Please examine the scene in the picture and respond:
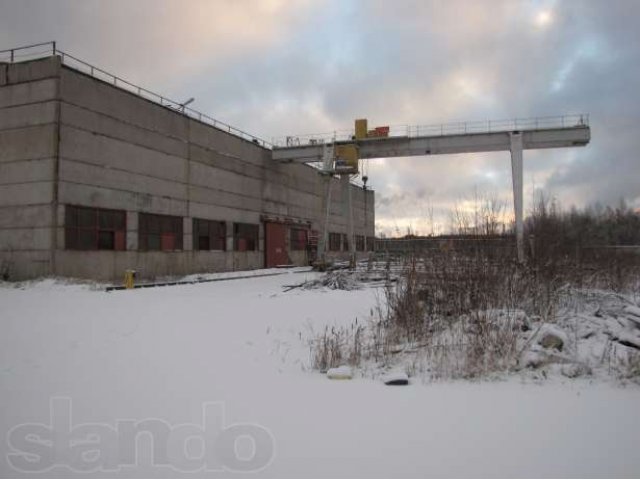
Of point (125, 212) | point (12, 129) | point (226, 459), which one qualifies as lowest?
point (226, 459)

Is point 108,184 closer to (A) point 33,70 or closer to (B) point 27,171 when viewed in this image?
(B) point 27,171

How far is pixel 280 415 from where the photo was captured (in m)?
4.54

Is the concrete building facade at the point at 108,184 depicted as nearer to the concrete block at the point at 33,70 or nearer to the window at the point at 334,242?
the concrete block at the point at 33,70

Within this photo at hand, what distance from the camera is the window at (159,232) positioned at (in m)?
21.2

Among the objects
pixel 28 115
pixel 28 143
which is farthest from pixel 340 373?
pixel 28 115

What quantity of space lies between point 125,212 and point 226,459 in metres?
18.5

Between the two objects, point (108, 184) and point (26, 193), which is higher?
point (108, 184)

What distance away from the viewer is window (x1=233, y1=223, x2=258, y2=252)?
27.9 m

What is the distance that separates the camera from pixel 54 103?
17.4 meters

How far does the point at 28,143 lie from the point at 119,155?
338 centimetres

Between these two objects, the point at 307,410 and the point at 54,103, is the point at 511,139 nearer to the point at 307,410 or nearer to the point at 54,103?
the point at 54,103

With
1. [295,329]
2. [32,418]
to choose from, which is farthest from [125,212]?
[32,418]

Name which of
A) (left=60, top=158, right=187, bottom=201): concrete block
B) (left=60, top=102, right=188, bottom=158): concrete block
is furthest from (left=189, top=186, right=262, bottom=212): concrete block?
(left=60, top=102, right=188, bottom=158): concrete block

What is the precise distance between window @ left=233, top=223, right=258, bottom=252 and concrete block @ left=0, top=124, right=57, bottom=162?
39.0ft
